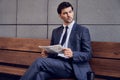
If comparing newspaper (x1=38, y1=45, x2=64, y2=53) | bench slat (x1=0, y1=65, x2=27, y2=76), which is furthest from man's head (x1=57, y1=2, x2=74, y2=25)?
bench slat (x1=0, y1=65, x2=27, y2=76)

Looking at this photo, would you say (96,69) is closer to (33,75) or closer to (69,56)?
(69,56)

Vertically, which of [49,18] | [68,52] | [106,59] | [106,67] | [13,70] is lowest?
[13,70]

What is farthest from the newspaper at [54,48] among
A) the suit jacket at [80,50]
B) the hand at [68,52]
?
the suit jacket at [80,50]

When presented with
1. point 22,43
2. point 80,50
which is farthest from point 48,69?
point 22,43

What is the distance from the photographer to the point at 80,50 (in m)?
3.83

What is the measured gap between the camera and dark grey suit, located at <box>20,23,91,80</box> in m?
3.59

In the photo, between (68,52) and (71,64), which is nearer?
(68,52)

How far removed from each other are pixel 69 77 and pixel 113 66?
2.22 ft

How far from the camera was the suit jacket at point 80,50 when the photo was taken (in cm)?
363

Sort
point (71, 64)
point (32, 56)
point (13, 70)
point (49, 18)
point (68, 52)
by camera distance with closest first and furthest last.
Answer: point (68, 52), point (71, 64), point (13, 70), point (32, 56), point (49, 18)

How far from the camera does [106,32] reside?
164 inches

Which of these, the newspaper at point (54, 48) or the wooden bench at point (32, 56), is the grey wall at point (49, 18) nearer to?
the wooden bench at point (32, 56)

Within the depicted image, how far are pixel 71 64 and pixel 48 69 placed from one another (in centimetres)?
35

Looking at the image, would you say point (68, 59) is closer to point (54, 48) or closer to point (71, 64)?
point (71, 64)
